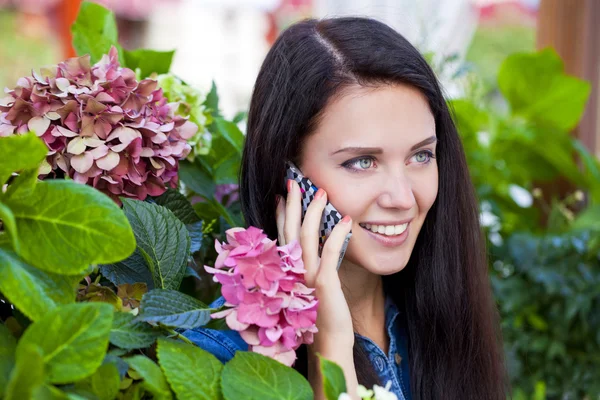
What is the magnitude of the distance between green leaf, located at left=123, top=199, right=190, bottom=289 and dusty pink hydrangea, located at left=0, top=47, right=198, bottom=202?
3.1 inches

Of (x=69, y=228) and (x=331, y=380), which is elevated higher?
(x=69, y=228)

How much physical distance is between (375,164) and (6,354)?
0.62 metres

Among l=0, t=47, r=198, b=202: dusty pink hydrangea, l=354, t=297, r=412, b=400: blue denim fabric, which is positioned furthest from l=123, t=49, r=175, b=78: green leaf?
l=354, t=297, r=412, b=400: blue denim fabric

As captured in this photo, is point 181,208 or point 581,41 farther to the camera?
point 581,41

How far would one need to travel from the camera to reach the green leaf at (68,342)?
66cm

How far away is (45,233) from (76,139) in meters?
0.29

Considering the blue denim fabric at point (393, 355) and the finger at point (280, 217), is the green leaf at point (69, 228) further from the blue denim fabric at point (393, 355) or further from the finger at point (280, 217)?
the blue denim fabric at point (393, 355)

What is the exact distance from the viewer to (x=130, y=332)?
0.79 meters

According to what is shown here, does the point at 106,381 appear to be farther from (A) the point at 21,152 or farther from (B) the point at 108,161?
(B) the point at 108,161

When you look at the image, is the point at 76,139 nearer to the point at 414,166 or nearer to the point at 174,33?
the point at 414,166

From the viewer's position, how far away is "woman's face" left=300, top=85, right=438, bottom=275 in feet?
3.71

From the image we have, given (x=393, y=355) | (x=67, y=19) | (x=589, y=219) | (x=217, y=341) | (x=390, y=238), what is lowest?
(x=67, y=19)

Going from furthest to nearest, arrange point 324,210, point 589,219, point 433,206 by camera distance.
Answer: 1. point 589,219
2. point 433,206
3. point 324,210

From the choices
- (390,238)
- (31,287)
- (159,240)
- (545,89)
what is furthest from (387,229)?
(545,89)
